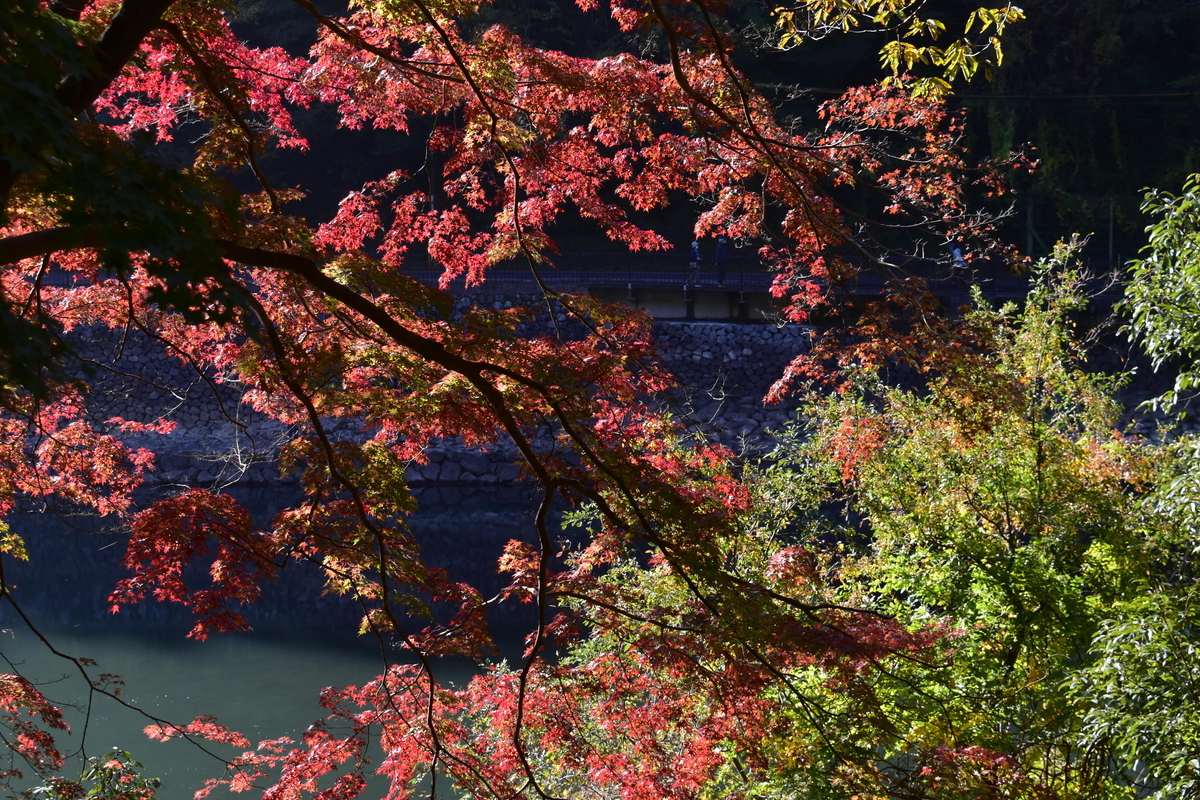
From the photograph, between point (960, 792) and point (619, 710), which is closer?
point (960, 792)

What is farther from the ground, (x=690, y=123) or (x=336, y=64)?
(x=336, y=64)

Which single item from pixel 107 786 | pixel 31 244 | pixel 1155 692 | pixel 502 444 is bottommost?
pixel 107 786

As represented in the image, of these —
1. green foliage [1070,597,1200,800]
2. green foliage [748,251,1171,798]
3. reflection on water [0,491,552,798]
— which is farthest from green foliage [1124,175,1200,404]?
reflection on water [0,491,552,798]

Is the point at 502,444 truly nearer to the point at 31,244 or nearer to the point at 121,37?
the point at 121,37

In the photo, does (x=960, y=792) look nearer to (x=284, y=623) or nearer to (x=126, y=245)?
(x=126, y=245)

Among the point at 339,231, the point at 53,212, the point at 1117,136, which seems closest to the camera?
the point at 53,212

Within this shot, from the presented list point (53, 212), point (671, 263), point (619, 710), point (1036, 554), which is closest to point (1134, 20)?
point (671, 263)

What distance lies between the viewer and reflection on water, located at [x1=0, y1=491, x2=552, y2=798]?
24.0ft

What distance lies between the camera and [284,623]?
9.91 meters

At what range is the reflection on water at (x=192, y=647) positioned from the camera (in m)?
7.32

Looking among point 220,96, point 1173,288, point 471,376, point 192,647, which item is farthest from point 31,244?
point 192,647

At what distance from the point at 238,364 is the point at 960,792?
2690 millimetres

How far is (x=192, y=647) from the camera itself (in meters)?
9.22

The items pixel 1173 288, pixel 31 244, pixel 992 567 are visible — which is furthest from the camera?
pixel 992 567
